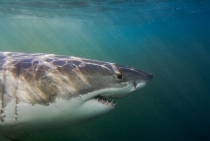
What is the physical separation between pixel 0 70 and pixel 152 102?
1666cm

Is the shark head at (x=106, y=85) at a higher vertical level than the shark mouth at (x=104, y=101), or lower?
higher

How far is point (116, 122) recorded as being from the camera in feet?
44.1

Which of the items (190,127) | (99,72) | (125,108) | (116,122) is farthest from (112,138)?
(99,72)

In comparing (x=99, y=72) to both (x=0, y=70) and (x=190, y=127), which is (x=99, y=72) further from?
(x=190, y=127)

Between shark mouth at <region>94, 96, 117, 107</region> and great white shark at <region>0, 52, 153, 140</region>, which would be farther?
shark mouth at <region>94, 96, 117, 107</region>

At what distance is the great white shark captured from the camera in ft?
8.03

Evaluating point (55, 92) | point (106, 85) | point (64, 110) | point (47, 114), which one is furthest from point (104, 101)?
point (47, 114)

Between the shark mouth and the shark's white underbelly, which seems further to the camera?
the shark mouth

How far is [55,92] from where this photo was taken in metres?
2.57

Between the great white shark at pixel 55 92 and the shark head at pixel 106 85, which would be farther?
the shark head at pixel 106 85

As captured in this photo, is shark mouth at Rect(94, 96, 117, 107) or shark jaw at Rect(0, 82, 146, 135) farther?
shark mouth at Rect(94, 96, 117, 107)

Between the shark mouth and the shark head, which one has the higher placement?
the shark head

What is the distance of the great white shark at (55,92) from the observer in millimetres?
2447

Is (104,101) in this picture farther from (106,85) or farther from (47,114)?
(47,114)
